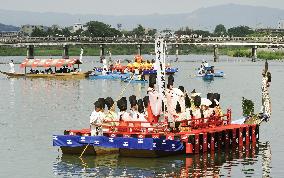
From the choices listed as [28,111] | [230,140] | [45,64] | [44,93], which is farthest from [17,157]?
[45,64]

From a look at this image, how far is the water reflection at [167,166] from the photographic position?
112 feet

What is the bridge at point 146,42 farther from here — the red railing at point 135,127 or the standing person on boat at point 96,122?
the standing person on boat at point 96,122

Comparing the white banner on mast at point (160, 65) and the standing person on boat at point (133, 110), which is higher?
the white banner on mast at point (160, 65)

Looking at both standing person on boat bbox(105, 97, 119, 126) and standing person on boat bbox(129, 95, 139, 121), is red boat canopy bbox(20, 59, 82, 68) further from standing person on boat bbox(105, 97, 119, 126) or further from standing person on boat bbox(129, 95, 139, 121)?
standing person on boat bbox(129, 95, 139, 121)

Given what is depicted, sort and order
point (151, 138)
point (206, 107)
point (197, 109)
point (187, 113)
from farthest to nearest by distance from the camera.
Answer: point (206, 107) < point (197, 109) < point (187, 113) < point (151, 138)

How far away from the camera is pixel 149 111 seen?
37.6m

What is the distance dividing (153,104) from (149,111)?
51cm

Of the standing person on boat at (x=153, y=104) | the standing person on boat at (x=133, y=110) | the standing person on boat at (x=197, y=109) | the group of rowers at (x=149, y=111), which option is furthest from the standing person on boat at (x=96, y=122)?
the standing person on boat at (x=197, y=109)

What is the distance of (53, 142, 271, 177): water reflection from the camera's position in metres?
34.1

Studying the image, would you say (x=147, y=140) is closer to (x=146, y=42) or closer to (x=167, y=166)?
(x=167, y=166)

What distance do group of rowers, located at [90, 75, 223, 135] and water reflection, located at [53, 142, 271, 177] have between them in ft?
5.05

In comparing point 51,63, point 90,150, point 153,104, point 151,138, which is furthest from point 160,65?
point 51,63

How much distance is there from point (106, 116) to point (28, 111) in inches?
1105

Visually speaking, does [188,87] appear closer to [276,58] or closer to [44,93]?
[44,93]
